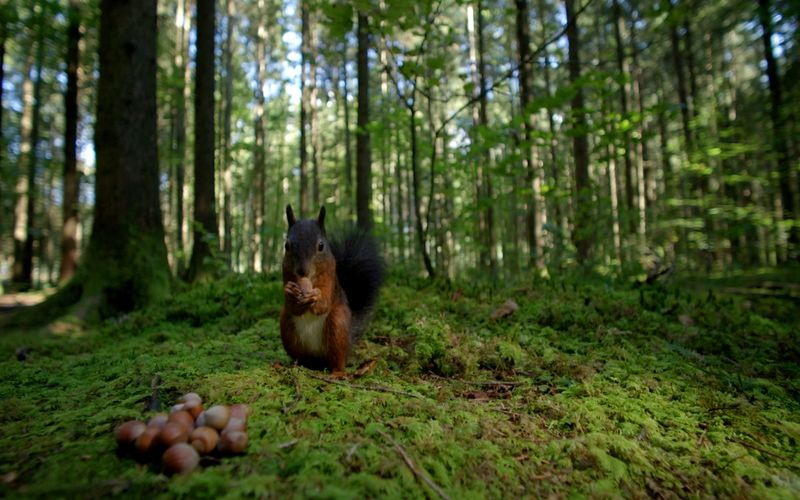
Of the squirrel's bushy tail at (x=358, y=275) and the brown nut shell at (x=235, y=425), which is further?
the squirrel's bushy tail at (x=358, y=275)

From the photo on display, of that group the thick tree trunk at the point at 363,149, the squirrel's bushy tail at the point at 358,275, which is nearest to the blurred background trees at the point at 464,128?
the thick tree trunk at the point at 363,149

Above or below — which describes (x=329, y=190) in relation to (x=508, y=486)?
above

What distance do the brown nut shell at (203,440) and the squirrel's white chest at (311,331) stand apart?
3.44 ft

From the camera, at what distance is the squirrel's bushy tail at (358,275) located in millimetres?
2928

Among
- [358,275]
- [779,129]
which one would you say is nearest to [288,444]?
[358,275]

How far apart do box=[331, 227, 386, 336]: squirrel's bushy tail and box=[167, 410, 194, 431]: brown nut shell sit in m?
1.47

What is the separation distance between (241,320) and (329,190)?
22.6 meters

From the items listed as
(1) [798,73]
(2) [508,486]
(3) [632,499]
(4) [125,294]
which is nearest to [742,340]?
(3) [632,499]

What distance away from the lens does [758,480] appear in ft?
5.29

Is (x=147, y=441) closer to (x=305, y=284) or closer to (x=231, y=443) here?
(x=231, y=443)

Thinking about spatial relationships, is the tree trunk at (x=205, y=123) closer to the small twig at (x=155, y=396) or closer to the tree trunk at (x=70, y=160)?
the tree trunk at (x=70, y=160)

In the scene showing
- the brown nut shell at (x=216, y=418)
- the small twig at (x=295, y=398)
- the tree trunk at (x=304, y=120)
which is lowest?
the small twig at (x=295, y=398)

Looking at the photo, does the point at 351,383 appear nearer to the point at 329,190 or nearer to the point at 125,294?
the point at 125,294

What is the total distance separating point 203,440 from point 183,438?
0.22ft
